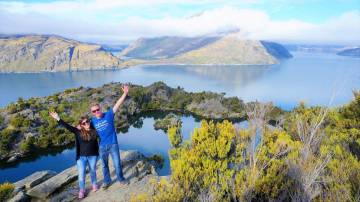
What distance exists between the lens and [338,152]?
1712 centimetres

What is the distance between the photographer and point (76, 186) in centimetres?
1608

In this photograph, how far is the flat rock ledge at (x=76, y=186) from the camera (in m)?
13.9

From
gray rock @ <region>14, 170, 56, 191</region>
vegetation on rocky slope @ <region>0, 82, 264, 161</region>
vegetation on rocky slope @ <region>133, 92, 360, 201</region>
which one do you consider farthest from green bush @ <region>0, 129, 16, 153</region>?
vegetation on rocky slope @ <region>133, 92, 360, 201</region>

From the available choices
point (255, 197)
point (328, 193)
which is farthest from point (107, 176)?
point (328, 193)

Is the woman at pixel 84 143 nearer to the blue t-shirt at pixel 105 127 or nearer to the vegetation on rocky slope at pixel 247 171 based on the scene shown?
the blue t-shirt at pixel 105 127

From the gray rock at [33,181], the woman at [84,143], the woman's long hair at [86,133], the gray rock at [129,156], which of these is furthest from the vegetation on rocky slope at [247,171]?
the gray rock at [33,181]

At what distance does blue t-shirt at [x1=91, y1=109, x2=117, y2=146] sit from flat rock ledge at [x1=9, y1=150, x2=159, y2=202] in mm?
2258

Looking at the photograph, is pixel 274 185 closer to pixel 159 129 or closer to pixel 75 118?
pixel 159 129

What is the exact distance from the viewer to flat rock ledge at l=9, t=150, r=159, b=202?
45.5 feet

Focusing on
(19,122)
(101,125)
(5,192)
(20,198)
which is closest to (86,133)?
(101,125)

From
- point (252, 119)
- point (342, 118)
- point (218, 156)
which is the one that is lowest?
point (342, 118)

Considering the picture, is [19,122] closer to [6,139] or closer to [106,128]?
[6,139]

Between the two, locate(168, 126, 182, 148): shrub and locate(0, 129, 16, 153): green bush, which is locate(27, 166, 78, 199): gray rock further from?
locate(0, 129, 16, 153): green bush

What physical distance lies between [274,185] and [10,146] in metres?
48.2
